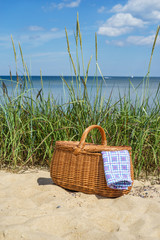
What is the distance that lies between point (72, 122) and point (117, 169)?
852 mm

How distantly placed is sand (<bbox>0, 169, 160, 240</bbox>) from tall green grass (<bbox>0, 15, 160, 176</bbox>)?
550 millimetres

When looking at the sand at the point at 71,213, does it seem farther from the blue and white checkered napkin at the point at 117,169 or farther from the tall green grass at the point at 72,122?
the tall green grass at the point at 72,122

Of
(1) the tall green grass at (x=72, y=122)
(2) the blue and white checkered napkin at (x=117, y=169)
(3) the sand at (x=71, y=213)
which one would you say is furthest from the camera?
(1) the tall green grass at (x=72, y=122)

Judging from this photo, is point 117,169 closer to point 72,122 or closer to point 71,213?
point 71,213

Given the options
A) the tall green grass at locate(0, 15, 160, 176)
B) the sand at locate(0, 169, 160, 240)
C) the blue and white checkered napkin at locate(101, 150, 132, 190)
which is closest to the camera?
the sand at locate(0, 169, 160, 240)

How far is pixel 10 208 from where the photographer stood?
6.62ft

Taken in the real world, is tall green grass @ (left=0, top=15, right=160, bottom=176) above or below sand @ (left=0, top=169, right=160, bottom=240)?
above

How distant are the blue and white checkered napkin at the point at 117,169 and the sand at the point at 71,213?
Answer: 13 centimetres

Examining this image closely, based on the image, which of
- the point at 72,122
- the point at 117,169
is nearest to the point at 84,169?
the point at 117,169

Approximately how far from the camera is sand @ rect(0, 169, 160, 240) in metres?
1.62

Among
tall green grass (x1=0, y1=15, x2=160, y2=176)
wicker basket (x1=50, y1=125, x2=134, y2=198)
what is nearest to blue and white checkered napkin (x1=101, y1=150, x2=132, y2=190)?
wicker basket (x1=50, y1=125, x2=134, y2=198)

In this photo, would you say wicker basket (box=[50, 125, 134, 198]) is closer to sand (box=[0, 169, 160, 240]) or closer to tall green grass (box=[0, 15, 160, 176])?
sand (box=[0, 169, 160, 240])

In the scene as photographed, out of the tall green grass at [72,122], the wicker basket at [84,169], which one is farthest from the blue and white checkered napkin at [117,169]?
the tall green grass at [72,122]

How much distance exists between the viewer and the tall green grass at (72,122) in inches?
118
